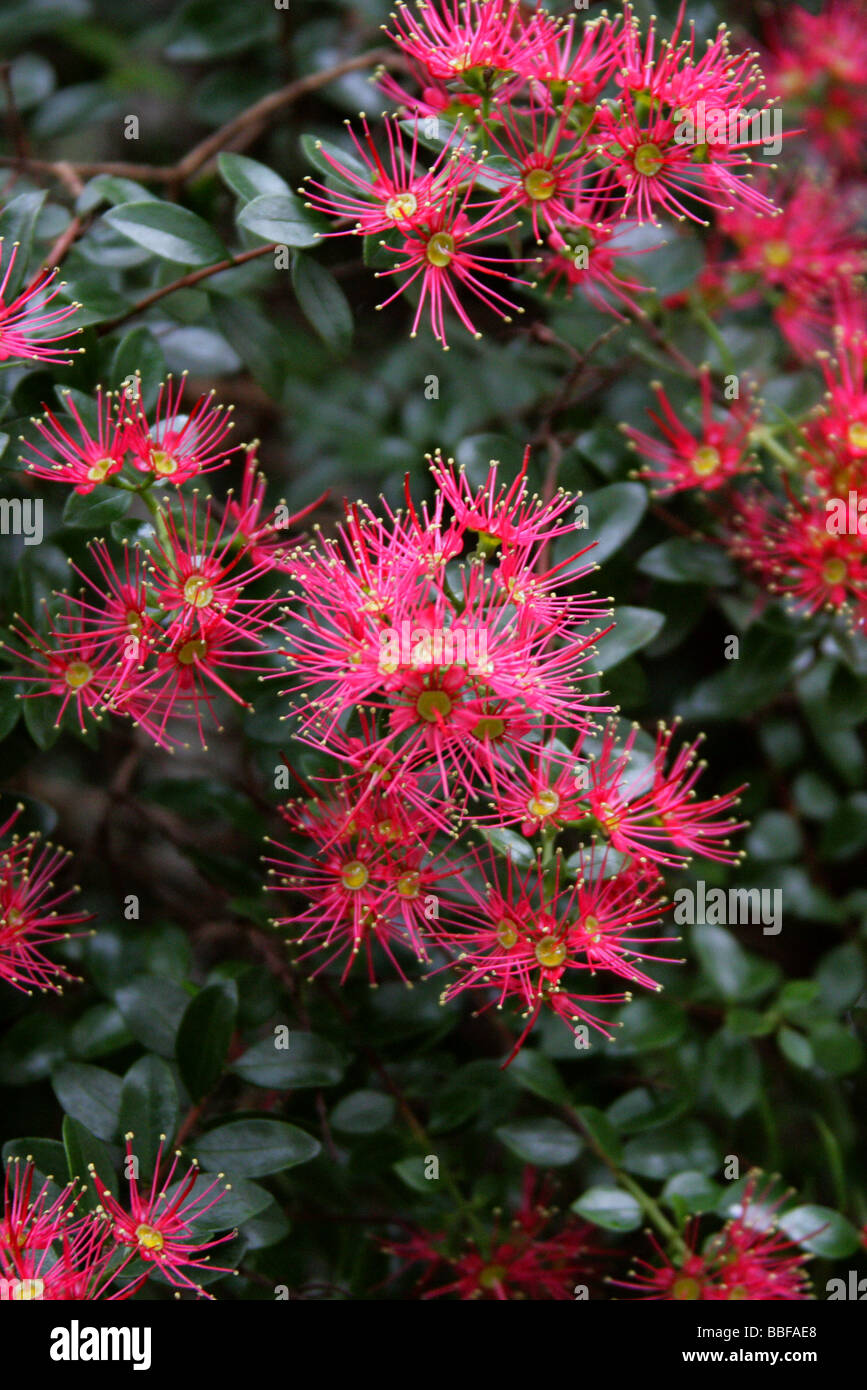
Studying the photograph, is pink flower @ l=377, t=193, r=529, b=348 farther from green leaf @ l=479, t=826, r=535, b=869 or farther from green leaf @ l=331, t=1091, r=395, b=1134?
green leaf @ l=331, t=1091, r=395, b=1134

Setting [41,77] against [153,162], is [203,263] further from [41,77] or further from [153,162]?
[153,162]

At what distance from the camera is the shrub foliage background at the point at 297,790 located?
127cm

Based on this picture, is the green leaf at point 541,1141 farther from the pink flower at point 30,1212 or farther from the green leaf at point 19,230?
the green leaf at point 19,230

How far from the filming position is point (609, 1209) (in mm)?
1263

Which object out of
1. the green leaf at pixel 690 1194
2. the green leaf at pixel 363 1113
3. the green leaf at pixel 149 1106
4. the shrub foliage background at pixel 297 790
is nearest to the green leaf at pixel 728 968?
the shrub foliage background at pixel 297 790

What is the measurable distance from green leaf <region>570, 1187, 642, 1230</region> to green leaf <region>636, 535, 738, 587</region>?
2.43ft

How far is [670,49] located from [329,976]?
1.10 metres

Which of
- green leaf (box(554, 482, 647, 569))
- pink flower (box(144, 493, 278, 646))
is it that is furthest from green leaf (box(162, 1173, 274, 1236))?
green leaf (box(554, 482, 647, 569))

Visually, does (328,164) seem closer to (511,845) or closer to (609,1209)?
(511,845)

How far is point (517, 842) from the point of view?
3.67 feet

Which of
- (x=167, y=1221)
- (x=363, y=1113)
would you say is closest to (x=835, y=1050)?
(x=363, y=1113)

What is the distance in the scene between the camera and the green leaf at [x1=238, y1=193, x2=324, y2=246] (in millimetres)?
1207

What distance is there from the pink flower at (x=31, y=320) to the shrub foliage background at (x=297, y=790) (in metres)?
0.02

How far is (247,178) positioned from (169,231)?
11cm
